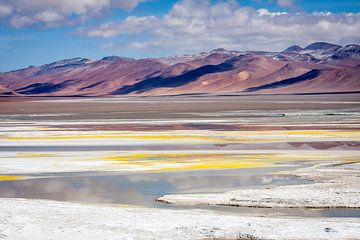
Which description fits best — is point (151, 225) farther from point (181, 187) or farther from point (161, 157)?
point (161, 157)

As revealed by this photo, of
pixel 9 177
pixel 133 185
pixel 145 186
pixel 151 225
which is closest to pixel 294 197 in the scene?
pixel 151 225

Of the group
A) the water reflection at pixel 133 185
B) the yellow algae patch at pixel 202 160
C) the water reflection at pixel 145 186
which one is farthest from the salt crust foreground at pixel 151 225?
the yellow algae patch at pixel 202 160

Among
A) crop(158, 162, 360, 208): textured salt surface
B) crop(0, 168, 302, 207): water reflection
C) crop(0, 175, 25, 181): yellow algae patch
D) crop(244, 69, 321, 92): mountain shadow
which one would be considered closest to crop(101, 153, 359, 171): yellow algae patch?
crop(0, 168, 302, 207): water reflection

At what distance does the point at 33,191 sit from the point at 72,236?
5813 millimetres

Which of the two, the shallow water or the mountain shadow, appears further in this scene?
the mountain shadow

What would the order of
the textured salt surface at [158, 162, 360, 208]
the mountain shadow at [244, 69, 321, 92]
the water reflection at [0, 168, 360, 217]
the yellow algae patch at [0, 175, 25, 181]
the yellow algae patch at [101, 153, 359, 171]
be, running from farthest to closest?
the mountain shadow at [244, 69, 321, 92]
the yellow algae patch at [101, 153, 359, 171]
the yellow algae patch at [0, 175, 25, 181]
the water reflection at [0, 168, 360, 217]
the textured salt surface at [158, 162, 360, 208]

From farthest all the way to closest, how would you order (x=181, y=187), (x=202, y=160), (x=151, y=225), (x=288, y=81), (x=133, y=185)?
(x=288, y=81) < (x=202, y=160) < (x=133, y=185) < (x=181, y=187) < (x=151, y=225)

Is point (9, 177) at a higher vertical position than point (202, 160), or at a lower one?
higher

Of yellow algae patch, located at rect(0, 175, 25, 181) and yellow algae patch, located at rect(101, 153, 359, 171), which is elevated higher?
yellow algae patch, located at rect(0, 175, 25, 181)

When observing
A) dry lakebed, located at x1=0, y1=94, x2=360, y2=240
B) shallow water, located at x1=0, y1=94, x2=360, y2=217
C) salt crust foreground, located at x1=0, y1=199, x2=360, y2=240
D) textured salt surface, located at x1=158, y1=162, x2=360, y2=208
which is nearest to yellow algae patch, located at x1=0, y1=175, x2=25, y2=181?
dry lakebed, located at x1=0, y1=94, x2=360, y2=240

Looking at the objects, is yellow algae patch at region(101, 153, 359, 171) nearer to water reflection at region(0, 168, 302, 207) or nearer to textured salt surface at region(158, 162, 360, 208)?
water reflection at region(0, 168, 302, 207)

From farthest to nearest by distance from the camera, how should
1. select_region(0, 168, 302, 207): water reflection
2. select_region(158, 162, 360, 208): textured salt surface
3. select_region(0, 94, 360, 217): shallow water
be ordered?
select_region(0, 94, 360, 217): shallow water
select_region(0, 168, 302, 207): water reflection
select_region(158, 162, 360, 208): textured salt surface

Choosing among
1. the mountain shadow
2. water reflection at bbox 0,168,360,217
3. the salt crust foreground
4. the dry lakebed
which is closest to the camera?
the salt crust foreground

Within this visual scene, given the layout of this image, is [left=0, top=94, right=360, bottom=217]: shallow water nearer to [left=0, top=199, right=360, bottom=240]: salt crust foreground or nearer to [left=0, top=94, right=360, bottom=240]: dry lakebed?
[left=0, top=94, right=360, bottom=240]: dry lakebed
